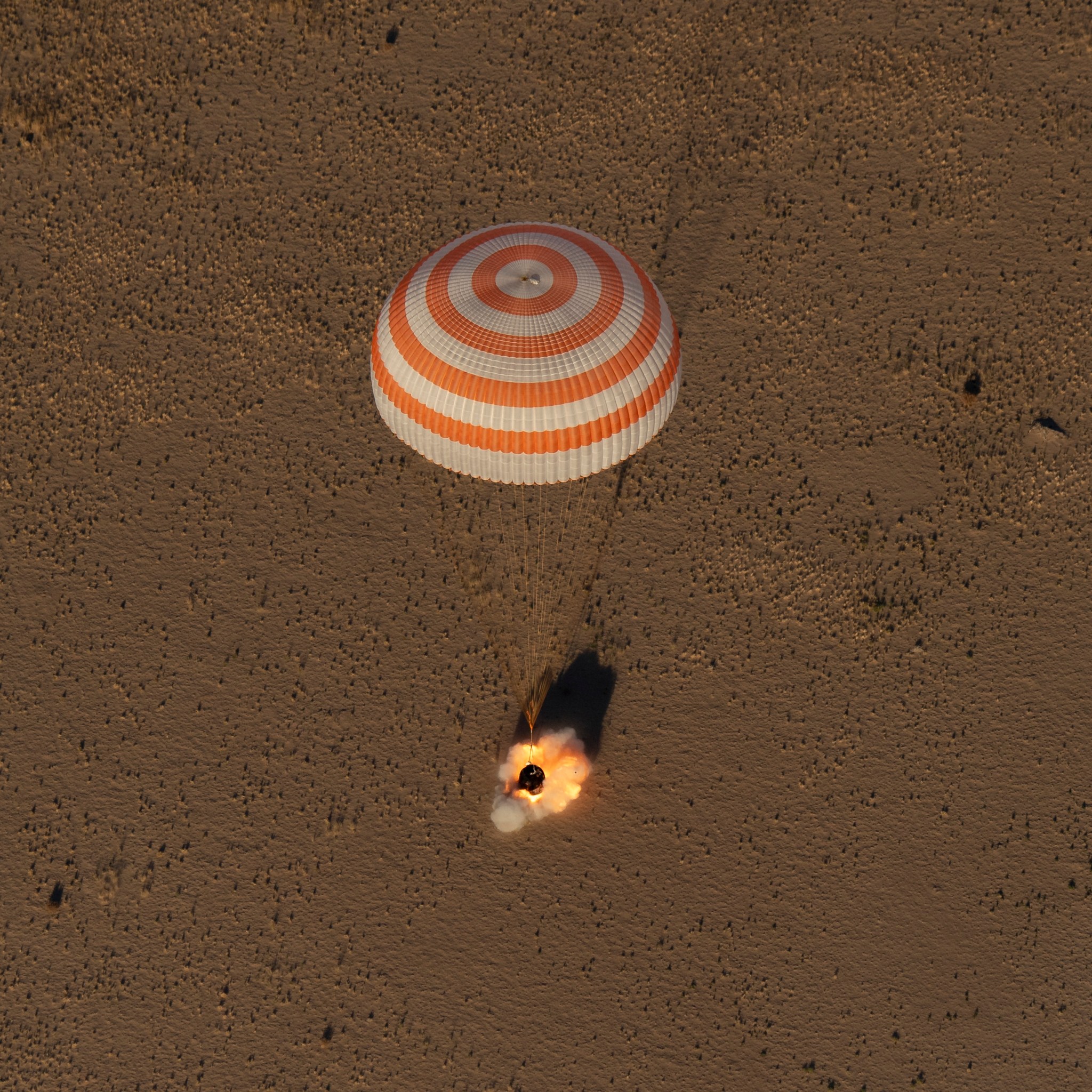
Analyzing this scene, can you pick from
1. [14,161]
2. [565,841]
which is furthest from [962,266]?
[14,161]

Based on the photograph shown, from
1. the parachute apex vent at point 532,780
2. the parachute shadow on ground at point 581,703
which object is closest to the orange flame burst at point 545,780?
the parachute apex vent at point 532,780

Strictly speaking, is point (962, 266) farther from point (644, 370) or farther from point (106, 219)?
point (106, 219)

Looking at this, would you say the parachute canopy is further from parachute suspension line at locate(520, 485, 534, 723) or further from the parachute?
parachute suspension line at locate(520, 485, 534, 723)

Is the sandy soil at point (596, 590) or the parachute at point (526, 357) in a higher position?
the parachute at point (526, 357)

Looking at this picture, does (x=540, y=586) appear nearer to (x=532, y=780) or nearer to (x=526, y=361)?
(x=532, y=780)

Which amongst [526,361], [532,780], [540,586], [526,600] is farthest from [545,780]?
[526,361]

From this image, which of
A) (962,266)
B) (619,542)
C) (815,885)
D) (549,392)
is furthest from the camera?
(962,266)

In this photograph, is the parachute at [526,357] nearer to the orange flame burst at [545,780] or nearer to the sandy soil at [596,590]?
the sandy soil at [596,590]
